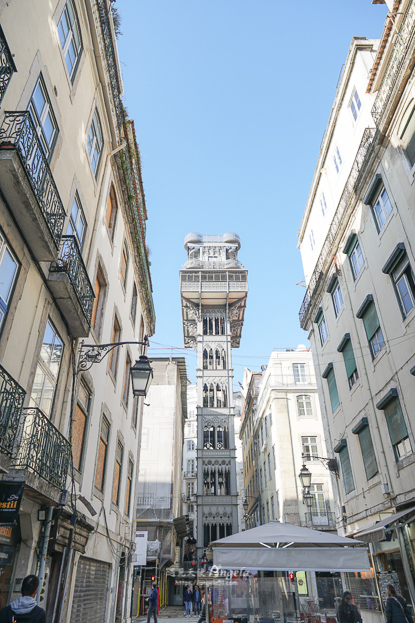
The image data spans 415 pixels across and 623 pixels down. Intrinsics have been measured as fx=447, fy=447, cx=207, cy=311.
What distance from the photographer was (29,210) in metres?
6.36

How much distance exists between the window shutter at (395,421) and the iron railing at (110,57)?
37.6 ft

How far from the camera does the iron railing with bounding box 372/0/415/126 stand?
11227 mm

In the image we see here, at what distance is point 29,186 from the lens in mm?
6121

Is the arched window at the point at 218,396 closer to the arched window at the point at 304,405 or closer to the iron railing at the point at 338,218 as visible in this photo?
the arched window at the point at 304,405

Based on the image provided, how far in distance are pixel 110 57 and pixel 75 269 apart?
6.62 meters

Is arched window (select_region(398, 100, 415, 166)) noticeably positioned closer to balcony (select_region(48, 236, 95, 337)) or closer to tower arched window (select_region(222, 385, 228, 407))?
balcony (select_region(48, 236, 95, 337))

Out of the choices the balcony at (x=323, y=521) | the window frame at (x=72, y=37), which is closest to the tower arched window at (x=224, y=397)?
the balcony at (x=323, y=521)

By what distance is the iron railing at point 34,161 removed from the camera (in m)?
5.98

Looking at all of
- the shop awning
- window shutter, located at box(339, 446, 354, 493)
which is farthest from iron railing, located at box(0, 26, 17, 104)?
window shutter, located at box(339, 446, 354, 493)

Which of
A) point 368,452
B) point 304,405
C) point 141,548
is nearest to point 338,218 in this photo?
point 368,452

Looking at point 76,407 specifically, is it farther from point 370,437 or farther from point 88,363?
point 370,437

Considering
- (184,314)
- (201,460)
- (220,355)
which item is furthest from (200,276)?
(201,460)

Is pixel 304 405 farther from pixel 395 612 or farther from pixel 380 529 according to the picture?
pixel 395 612

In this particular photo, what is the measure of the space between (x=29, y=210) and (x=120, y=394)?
958cm
